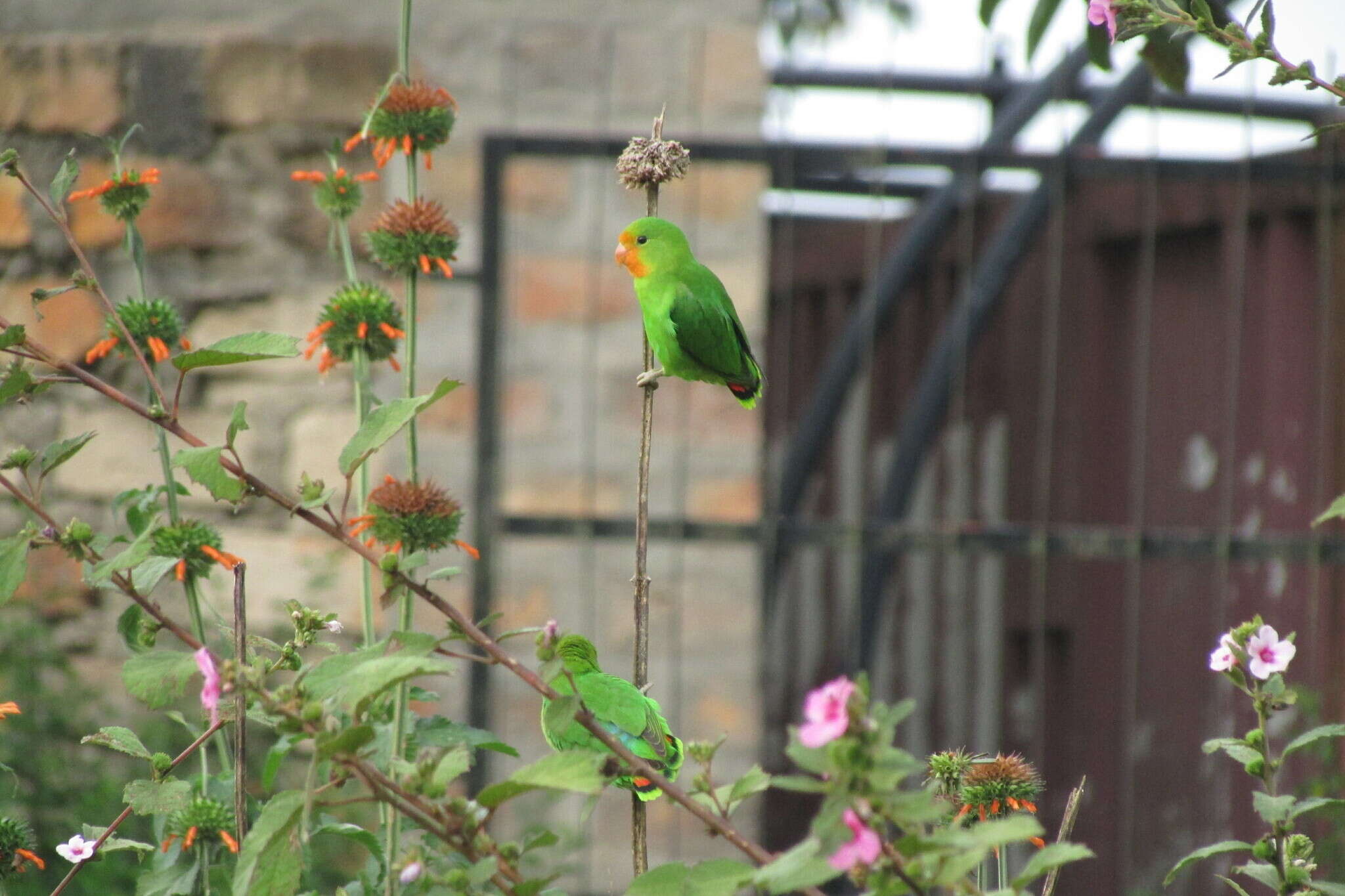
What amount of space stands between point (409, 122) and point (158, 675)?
0.34m

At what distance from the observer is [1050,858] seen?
0.49 m

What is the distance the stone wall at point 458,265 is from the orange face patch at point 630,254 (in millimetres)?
1200

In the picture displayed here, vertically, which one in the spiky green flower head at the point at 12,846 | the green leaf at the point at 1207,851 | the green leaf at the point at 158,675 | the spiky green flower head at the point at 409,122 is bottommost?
the spiky green flower head at the point at 12,846

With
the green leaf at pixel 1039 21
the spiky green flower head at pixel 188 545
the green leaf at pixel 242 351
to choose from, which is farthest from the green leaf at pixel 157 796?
the green leaf at pixel 1039 21

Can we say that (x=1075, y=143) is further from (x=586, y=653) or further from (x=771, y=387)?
(x=586, y=653)

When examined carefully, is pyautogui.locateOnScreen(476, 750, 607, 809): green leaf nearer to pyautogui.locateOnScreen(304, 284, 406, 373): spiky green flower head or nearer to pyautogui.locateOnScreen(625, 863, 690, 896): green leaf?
pyautogui.locateOnScreen(625, 863, 690, 896): green leaf

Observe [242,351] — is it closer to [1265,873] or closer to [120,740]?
[120,740]

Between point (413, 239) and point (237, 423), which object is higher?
point (413, 239)

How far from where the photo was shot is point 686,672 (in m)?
2.29

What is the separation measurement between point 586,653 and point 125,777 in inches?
66.6

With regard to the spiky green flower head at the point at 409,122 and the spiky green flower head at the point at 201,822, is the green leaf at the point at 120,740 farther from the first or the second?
the spiky green flower head at the point at 409,122

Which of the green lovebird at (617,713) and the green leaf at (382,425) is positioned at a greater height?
the green leaf at (382,425)

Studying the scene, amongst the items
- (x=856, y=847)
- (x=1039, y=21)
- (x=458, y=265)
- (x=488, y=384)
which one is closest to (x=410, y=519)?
(x=856, y=847)

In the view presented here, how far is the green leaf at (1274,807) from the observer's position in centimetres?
60
